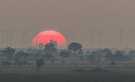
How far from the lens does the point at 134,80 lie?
381 ft

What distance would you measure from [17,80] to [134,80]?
20.1 meters

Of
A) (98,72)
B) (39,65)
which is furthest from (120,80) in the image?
(39,65)

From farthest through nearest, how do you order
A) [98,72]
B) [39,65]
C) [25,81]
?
[39,65], [98,72], [25,81]

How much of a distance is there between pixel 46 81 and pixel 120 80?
13.1 metres

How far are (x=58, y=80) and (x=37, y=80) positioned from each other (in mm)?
3780

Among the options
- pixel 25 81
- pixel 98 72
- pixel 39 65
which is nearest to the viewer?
pixel 25 81

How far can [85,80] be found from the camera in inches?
4614

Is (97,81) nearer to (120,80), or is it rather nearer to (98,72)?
(120,80)

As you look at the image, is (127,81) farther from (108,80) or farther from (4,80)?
(4,80)

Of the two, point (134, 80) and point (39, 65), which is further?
point (39, 65)

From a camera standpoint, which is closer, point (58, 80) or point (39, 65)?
point (58, 80)

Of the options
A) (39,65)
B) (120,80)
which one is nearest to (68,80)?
(120,80)

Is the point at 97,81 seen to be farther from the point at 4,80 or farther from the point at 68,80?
the point at 4,80

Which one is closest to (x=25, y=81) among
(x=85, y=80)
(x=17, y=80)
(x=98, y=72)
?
(x=17, y=80)
